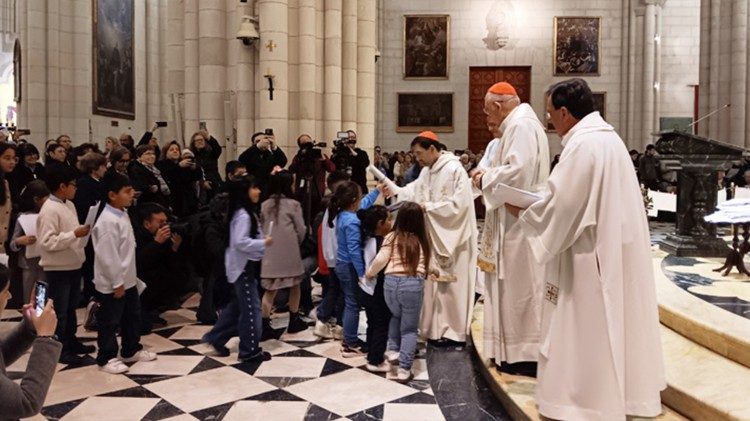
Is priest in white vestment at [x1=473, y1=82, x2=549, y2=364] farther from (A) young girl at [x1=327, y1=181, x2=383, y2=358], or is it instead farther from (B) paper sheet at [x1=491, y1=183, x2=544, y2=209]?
(A) young girl at [x1=327, y1=181, x2=383, y2=358]

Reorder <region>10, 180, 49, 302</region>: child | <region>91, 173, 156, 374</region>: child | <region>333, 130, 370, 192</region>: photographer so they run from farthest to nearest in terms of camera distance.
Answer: <region>333, 130, 370, 192</region>: photographer, <region>10, 180, 49, 302</region>: child, <region>91, 173, 156, 374</region>: child

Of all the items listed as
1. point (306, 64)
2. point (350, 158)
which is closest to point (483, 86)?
point (306, 64)

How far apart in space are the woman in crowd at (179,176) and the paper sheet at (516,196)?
4.56 meters

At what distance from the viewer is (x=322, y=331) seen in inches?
243

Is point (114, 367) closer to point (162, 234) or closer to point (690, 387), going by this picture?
point (162, 234)

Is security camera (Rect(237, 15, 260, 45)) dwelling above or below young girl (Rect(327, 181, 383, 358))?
above

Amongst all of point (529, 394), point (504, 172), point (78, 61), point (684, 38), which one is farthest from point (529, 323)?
point (684, 38)

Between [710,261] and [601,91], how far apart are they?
14569mm

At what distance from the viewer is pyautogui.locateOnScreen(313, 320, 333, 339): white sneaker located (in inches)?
243

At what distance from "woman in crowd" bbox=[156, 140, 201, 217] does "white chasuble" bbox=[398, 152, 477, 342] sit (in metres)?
2.99

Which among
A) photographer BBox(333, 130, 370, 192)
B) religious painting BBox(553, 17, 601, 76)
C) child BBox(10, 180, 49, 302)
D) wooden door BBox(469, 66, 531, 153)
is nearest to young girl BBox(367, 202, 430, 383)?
child BBox(10, 180, 49, 302)

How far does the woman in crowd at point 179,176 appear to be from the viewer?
24.9 feet

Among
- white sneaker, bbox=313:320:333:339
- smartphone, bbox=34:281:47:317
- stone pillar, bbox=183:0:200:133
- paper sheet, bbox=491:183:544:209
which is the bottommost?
white sneaker, bbox=313:320:333:339

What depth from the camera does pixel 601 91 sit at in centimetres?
2100
